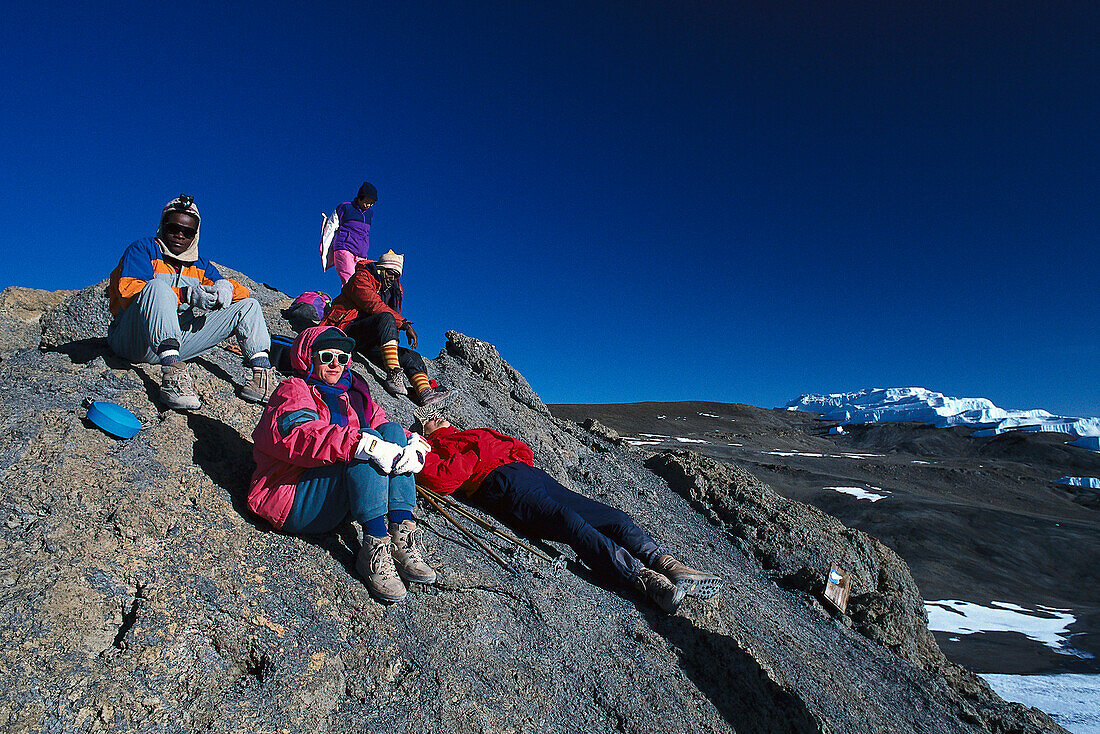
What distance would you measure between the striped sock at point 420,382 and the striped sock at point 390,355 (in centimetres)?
23

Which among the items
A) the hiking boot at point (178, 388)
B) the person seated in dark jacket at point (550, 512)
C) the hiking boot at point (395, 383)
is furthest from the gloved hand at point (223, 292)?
the hiking boot at point (395, 383)

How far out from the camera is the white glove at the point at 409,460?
2.62 metres

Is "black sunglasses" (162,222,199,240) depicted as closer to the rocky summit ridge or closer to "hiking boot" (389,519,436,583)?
the rocky summit ridge

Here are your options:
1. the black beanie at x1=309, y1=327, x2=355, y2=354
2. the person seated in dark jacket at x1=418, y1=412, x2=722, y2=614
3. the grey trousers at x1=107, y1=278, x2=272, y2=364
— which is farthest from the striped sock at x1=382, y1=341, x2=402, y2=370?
the black beanie at x1=309, y1=327, x2=355, y2=354

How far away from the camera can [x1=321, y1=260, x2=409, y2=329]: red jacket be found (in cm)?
613

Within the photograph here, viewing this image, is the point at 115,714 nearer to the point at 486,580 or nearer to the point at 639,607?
the point at 486,580

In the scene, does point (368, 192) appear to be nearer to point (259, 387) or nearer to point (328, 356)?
point (259, 387)

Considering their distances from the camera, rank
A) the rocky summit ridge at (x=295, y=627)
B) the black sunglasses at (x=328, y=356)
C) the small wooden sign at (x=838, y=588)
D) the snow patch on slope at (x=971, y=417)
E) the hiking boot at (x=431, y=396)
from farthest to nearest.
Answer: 1. the snow patch on slope at (x=971, y=417)
2. the hiking boot at (x=431, y=396)
3. the small wooden sign at (x=838, y=588)
4. the black sunglasses at (x=328, y=356)
5. the rocky summit ridge at (x=295, y=627)

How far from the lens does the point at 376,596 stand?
265cm

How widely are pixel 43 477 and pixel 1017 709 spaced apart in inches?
231

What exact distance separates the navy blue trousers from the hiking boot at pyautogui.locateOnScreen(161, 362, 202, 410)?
1.84 metres

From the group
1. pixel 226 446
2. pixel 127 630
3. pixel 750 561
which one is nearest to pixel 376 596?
pixel 127 630

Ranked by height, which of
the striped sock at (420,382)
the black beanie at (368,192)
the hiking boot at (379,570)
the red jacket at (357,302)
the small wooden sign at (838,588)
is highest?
the black beanie at (368,192)

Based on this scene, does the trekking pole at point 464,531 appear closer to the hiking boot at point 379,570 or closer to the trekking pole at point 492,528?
the trekking pole at point 492,528
